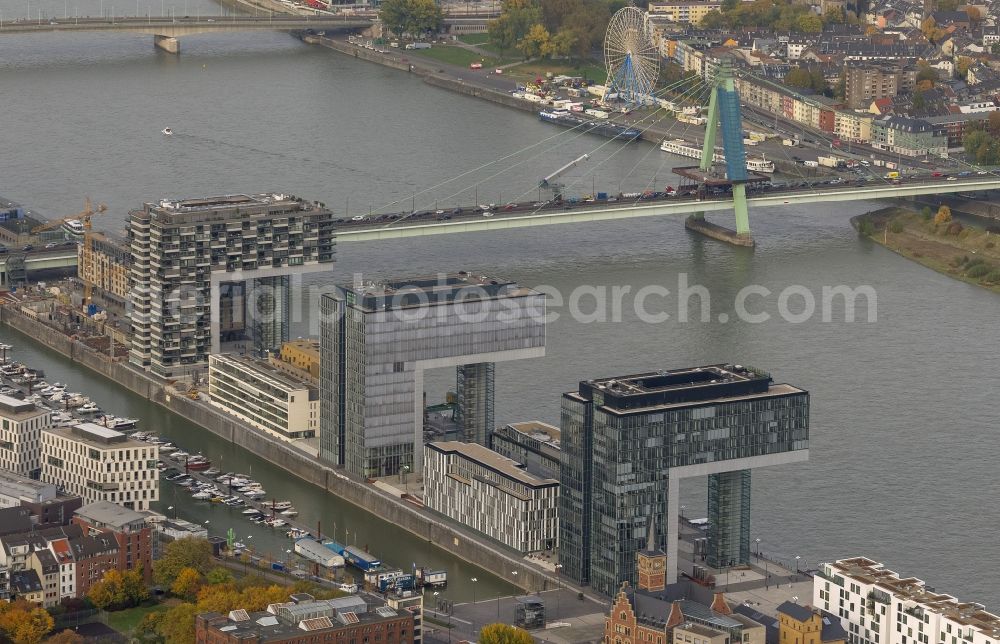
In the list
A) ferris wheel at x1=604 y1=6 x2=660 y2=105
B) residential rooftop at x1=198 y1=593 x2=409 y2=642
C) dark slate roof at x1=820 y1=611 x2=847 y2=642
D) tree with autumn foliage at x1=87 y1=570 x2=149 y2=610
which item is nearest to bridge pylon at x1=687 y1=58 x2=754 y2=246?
ferris wheel at x1=604 y1=6 x2=660 y2=105

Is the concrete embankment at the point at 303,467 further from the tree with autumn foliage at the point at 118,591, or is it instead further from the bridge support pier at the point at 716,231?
the bridge support pier at the point at 716,231

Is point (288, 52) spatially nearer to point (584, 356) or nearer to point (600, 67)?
point (600, 67)

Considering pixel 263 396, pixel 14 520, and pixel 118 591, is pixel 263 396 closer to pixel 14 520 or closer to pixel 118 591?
pixel 14 520

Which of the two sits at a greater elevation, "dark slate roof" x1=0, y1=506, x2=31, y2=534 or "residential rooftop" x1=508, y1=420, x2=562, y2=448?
"residential rooftop" x1=508, y1=420, x2=562, y2=448

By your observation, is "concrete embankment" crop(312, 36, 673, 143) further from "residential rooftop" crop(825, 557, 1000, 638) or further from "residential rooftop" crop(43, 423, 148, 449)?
"residential rooftop" crop(825, 557, 1000, 638)

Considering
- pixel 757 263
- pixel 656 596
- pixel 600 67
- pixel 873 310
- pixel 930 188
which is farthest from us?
pixel 600 67

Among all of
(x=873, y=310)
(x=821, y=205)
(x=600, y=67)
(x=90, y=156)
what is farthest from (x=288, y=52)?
(x=873, y=310)

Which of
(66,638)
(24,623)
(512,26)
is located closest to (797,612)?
(66,638)
